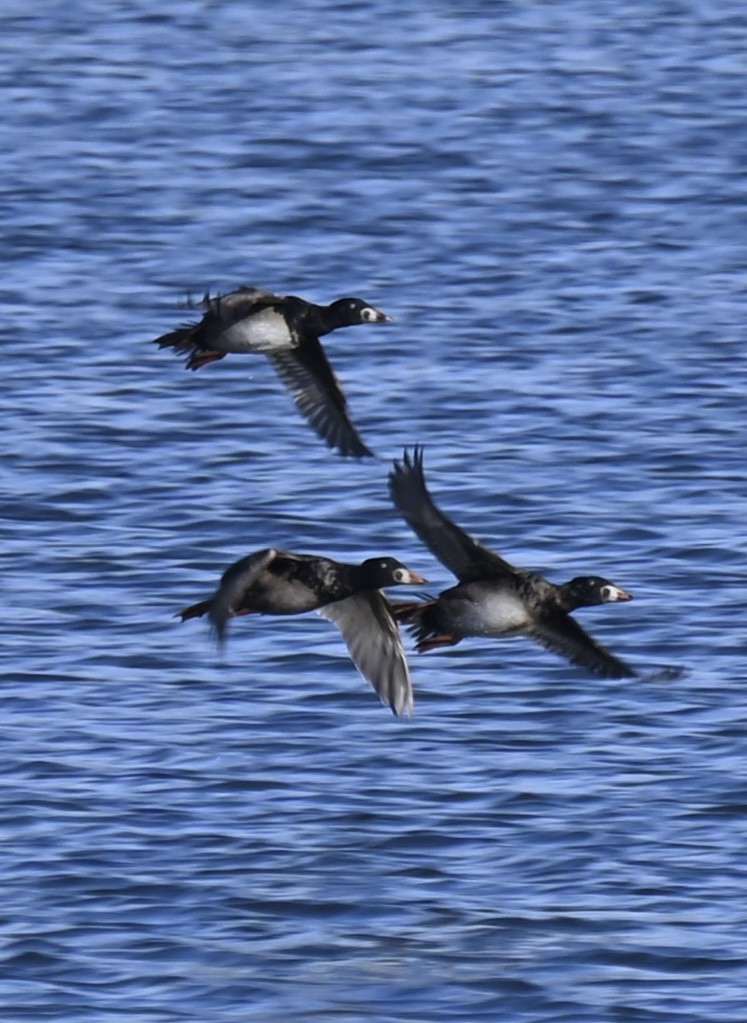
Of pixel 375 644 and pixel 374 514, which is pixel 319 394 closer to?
pixel 375 644

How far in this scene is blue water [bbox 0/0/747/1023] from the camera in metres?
11.0

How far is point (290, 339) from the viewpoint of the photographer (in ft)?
37.3

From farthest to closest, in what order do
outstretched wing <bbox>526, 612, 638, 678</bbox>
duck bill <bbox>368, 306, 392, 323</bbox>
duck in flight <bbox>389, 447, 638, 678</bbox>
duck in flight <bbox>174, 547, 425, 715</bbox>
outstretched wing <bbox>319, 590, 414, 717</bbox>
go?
duck bill <bbox>368, 306, 392, 323</bbox>, outstretched wing <bbox>319, 590, 414, 717</bbox>, outstretched wing <bbox>526, 612, 638, 678</bbox>, duck in flight <bbox>389, 447, 638, 678</bbox>, duck in flight <bbox>174, 547, 425, 715</bbox>

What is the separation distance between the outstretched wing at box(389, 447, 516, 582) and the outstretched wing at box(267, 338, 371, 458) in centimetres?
135

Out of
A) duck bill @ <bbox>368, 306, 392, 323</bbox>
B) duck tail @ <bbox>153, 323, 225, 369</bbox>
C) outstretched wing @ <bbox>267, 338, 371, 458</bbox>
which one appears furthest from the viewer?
outstretched wing @ <bbox>267, 338, 371, 458</bbox>

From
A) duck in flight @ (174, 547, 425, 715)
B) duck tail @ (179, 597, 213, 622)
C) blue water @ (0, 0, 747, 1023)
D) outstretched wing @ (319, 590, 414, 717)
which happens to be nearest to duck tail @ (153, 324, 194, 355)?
duck in flight @ (174, 547, 425, 715)

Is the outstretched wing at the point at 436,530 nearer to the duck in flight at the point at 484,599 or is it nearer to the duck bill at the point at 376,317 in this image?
the duck in flight at the point at 484,599

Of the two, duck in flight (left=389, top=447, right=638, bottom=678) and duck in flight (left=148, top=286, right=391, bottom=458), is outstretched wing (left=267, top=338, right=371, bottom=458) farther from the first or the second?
duck in flight (left=389, top=447, right=638, bottom=678)

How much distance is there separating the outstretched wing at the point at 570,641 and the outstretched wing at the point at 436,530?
304 millimetres

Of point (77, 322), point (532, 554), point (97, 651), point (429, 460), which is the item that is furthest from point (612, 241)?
point (97, 651)

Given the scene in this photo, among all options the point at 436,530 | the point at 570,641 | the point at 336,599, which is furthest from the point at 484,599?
the point at 336,599

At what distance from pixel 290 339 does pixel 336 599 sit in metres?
1.37

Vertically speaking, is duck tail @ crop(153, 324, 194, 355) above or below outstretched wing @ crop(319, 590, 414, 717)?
above

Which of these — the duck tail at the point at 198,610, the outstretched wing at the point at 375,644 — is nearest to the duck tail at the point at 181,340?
the outstretched wing at the point at 375,644
